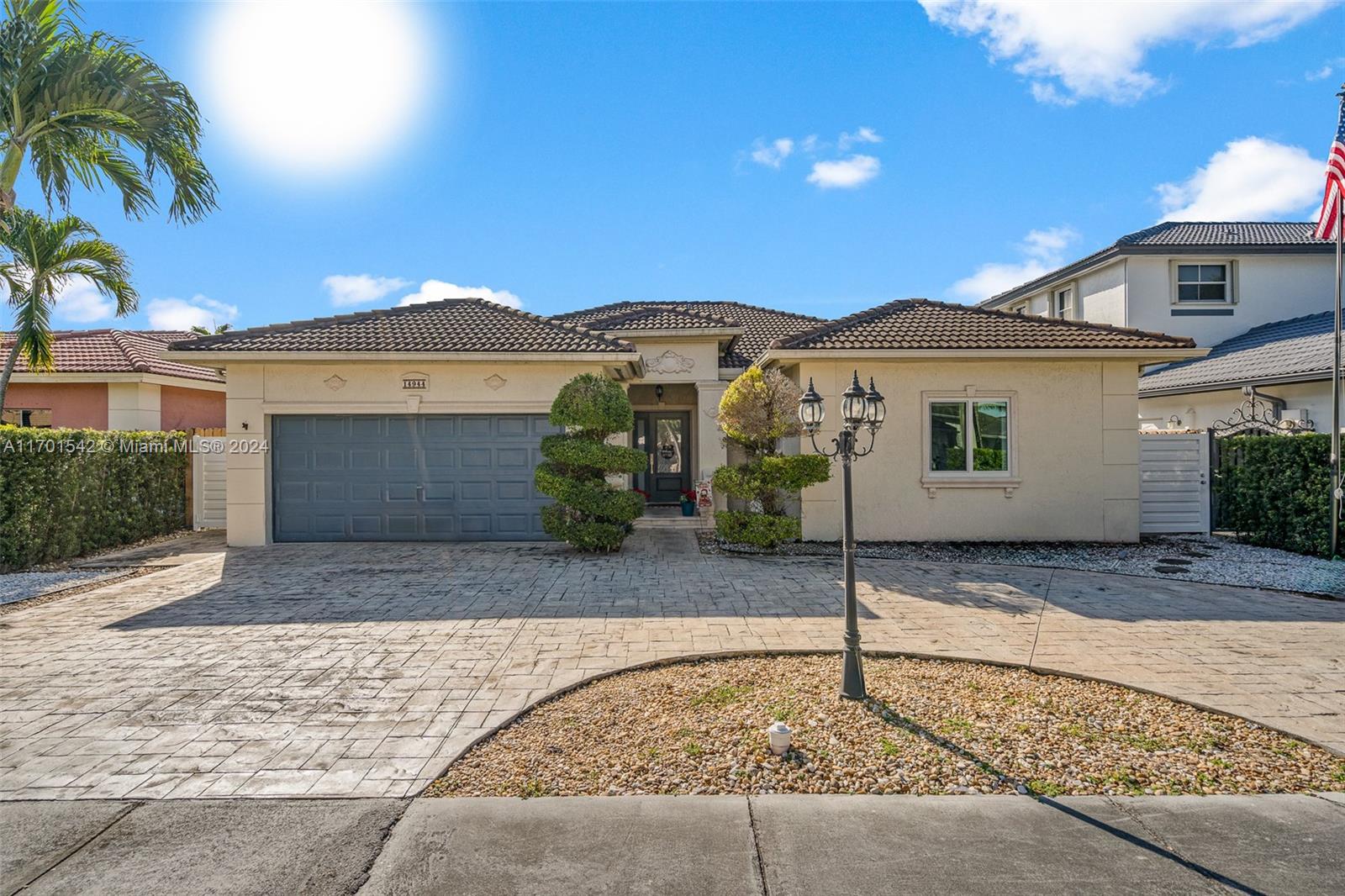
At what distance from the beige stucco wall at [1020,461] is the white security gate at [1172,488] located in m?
1.01

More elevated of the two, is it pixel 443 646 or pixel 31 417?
pixel 31 417

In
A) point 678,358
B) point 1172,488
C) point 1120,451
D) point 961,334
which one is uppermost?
point 678,358

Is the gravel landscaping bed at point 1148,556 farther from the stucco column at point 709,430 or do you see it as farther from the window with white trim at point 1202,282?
the window with white trim at point 1202,282

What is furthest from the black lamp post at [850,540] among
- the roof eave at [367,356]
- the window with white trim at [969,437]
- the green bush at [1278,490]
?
the green bush at [1278,490]

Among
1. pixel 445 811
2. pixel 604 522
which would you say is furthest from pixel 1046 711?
pixel 604 522

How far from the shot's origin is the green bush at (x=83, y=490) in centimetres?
965

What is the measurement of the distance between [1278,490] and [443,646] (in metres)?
12.8

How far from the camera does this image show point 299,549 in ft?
38.1

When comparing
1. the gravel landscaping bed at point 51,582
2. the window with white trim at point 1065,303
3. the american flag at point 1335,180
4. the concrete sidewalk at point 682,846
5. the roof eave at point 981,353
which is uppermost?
the window with white trim at point 1065,303

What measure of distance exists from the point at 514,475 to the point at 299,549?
378 cm

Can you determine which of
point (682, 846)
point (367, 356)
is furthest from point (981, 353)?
point (367, 356)

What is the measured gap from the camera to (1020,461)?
11.6 m

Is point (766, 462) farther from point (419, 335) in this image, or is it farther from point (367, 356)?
point (367, 356)

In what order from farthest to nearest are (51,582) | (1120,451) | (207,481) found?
(207,481) → (1120,451) → (51,582)
